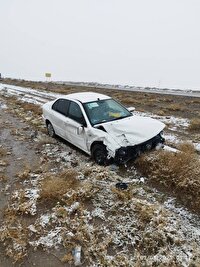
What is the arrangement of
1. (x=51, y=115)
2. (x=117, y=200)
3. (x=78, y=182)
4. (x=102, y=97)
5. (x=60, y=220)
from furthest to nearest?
1. (x=51, y=115)
2. (x=102, y=97)
3. (x=78, y=182)
4. (x=117, y=200)
5. (x=60, y=220)

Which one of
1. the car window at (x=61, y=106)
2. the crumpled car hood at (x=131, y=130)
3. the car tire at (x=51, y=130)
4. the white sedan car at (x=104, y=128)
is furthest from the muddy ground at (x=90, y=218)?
the car tire at (x=51, y=130)

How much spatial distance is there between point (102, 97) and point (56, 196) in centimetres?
375

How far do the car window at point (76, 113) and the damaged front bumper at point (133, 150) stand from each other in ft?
4.82

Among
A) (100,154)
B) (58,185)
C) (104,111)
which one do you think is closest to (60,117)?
(104,111)

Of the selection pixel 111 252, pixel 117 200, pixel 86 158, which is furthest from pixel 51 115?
pixel 111 252

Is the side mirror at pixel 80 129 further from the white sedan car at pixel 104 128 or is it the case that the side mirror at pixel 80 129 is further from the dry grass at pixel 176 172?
the dry grass at pixel 176 172

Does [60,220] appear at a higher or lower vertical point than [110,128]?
lower

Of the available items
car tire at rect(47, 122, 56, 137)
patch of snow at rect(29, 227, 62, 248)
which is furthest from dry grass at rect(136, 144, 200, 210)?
car tire at rect(47, 122, 56, 137)

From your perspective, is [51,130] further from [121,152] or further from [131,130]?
[121,152]

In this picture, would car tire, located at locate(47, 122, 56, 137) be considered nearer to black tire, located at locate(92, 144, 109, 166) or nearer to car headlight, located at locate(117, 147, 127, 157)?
black tire, located at locate(92, 144, 109, 166)

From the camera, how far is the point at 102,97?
8.35m

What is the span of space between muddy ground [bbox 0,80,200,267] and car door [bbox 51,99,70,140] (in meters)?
1.15

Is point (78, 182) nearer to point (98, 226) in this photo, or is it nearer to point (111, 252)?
point (98, 226)

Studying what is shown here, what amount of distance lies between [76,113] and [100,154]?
155 cm
